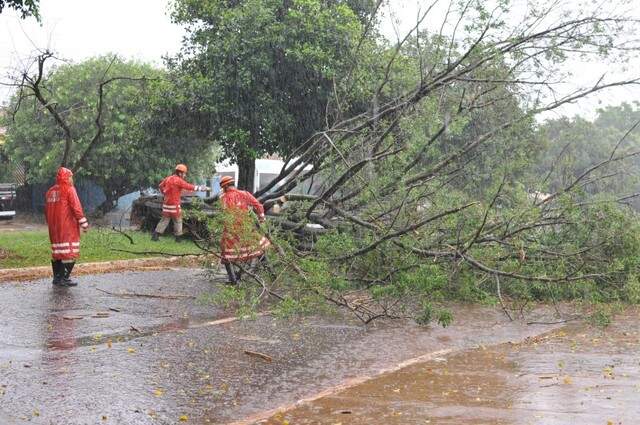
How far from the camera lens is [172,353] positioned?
707cm

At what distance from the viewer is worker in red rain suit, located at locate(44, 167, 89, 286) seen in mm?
10836

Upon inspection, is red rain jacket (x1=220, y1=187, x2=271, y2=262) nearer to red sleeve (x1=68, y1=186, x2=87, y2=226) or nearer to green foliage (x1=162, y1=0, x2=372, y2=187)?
red sleeve (x1=68, y1=186, x2=87, y2=226)

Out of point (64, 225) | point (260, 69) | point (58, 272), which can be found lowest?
point (58, 272)

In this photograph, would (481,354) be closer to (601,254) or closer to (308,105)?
(601,254)

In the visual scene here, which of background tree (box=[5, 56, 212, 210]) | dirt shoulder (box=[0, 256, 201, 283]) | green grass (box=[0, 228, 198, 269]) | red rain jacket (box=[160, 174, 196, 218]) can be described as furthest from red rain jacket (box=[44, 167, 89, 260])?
background tree (box=[5, 56, 212, 210])

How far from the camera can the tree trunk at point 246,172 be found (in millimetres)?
19781

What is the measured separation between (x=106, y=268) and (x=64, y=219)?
2.28 meters

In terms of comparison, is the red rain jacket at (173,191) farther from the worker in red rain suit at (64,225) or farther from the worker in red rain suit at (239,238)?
the worker in red rain suit at (239,238)

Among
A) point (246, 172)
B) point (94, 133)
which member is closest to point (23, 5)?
point (246, 172)

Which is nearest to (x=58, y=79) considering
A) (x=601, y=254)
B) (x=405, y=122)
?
(x=405, y=122)

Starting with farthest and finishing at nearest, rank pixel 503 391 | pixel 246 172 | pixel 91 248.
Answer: pixel 246 172, pixel 91 248, pixel 503 391

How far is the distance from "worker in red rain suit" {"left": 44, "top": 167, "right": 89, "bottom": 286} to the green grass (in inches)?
16.3

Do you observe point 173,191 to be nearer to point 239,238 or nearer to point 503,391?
point 239,238

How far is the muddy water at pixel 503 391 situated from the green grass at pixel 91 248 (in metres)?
5.53
